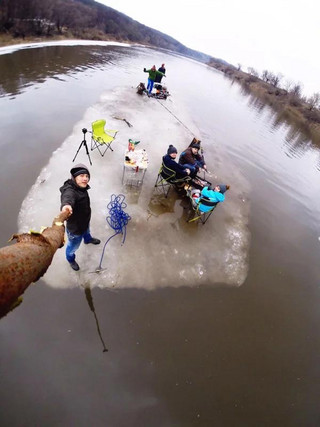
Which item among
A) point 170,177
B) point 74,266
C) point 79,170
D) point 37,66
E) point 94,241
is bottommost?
point 37,66

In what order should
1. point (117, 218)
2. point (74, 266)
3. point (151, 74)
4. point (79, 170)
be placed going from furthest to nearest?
point (151, 74) < point (117, 218) < point (74, 266) < point (79, 170)

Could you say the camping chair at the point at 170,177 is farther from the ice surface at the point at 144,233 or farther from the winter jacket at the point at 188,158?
the winter jacket at the point at 188,158

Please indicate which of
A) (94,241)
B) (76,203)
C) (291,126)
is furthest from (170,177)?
(291,126)

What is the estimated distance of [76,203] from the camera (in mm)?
3596

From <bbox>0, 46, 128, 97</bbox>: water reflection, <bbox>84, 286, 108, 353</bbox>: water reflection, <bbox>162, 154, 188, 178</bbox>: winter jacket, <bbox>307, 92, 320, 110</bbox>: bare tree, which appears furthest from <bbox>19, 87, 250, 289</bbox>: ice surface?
<bbox>307, 92, 320, 110</bbox>: bare tree

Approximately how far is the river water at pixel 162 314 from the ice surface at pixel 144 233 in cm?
4

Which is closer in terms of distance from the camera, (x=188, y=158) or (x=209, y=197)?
(x=209, y=197)

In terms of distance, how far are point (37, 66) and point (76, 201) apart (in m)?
18.1

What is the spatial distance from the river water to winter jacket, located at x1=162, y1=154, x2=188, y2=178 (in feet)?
3.56

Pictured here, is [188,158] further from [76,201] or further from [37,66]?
[37,66]

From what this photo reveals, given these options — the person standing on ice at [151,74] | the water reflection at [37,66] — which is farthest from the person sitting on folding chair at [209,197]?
the water reflection at [37,66]

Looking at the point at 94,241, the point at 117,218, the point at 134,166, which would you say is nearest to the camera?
the point at 94,241

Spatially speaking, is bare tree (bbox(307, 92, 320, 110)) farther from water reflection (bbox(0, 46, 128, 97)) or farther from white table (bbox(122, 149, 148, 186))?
white table (bbox(122, 149, 148, 186))

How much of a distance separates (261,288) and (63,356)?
4.41 metres
